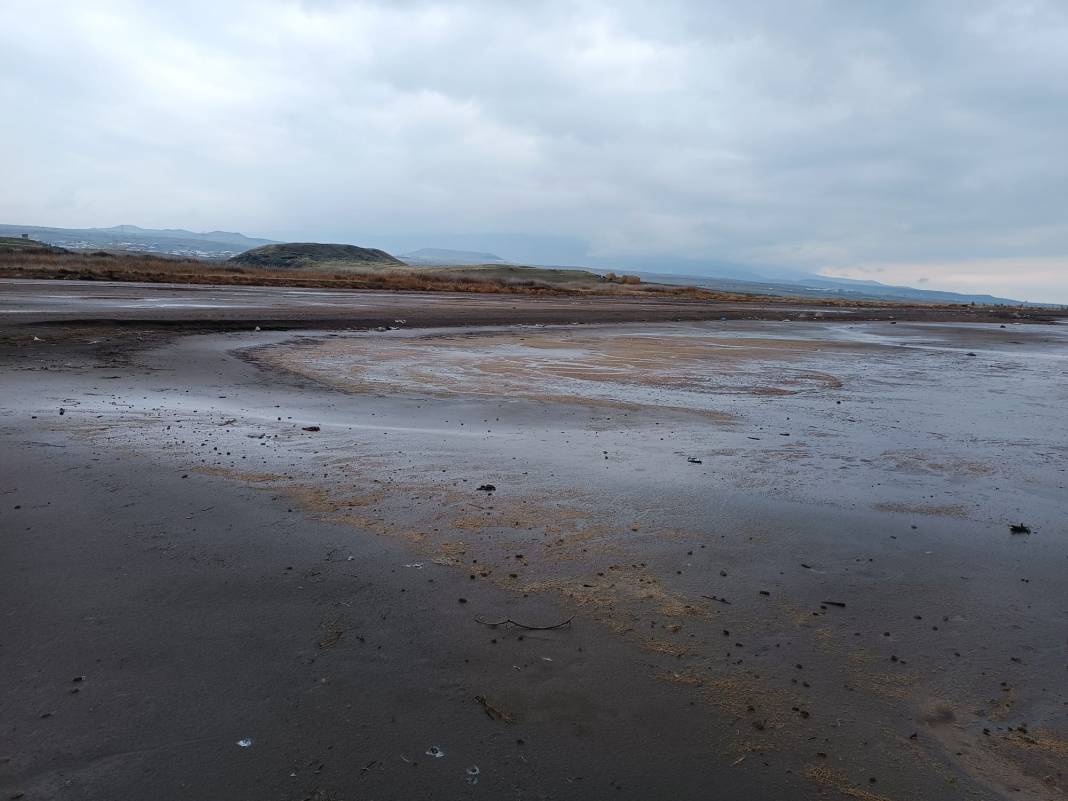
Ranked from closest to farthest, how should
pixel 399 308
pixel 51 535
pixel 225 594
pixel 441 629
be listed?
pixel 441 629 < pixel 225 594 < pixel 51 535 < pixel 399 308

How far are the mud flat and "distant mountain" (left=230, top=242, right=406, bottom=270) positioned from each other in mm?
91174

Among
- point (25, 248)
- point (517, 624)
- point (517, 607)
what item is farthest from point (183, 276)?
point (517, 624)

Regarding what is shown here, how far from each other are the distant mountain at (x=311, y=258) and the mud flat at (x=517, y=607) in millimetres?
91174

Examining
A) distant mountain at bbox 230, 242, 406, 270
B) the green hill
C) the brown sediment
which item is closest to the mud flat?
the brown sediment

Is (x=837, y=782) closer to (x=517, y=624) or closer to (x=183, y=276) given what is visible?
(x=517, y=624)

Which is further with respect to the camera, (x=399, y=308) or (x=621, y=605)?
(x=399, y=308)

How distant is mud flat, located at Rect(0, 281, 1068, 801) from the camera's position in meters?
3.06

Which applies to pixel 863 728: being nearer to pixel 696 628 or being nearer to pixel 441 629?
pixel 696 628

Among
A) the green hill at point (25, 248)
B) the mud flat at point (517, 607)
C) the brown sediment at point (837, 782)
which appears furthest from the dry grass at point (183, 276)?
the brown sediment at point (837, 782)

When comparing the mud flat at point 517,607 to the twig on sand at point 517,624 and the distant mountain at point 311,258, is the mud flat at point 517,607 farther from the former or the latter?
the distant mountain at point 311,258

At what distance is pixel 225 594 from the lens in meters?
4.40

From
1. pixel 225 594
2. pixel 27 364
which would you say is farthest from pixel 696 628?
pixel 27 364

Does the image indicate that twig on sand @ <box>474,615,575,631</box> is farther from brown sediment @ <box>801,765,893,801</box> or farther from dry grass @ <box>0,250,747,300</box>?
dry grass @ <box>0,250,747,300</box>

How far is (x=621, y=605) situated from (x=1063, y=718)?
2.25 meters
